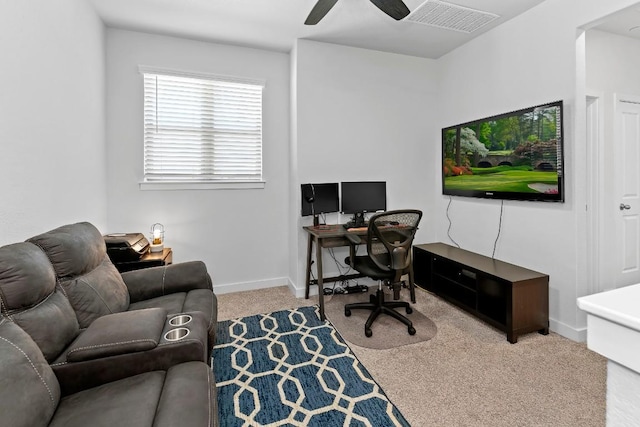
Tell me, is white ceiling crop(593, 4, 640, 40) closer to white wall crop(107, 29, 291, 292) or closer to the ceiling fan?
the ceiling fan

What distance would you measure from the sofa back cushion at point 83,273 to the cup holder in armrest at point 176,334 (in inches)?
21.3

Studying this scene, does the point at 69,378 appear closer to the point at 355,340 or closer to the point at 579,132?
the point at 355,340

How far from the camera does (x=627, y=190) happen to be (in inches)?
125

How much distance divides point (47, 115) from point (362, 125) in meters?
2.88

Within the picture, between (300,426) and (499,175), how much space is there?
2.85m

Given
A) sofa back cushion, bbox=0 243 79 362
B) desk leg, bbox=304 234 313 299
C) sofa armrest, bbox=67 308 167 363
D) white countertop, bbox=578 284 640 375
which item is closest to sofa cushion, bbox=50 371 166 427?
sofa armrest, bbox=67 308 167 363

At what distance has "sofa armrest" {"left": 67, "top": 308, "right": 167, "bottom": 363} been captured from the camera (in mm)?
1314

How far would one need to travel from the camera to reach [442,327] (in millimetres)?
2795

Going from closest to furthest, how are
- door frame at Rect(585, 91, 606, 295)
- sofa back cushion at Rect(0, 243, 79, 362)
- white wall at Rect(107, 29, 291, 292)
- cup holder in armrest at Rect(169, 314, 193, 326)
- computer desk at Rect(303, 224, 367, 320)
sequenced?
1. sofa back cushion at Rect(0, 243, 79, 362)
2. cup holder in armrest at Rect(169, 314, 193, 326)
3. door frame at Rect(585, 91, 606, 295)
4. computer desk at Rect(303, 224, 367, 320)
5. white wall at Rect(107, 29, 291, 292)

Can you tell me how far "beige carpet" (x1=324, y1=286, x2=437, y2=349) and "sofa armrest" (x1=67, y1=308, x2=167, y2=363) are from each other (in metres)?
1.59

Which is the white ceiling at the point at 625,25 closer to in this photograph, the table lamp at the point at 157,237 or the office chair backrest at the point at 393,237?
the office chair backrest at the point at 393,237

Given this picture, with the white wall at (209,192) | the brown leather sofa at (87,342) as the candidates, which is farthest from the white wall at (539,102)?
the brown leather sofa at (87,342)

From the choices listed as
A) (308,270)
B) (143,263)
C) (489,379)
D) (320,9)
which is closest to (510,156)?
(489,379)

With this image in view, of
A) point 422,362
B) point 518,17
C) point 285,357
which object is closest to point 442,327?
point 422,362
